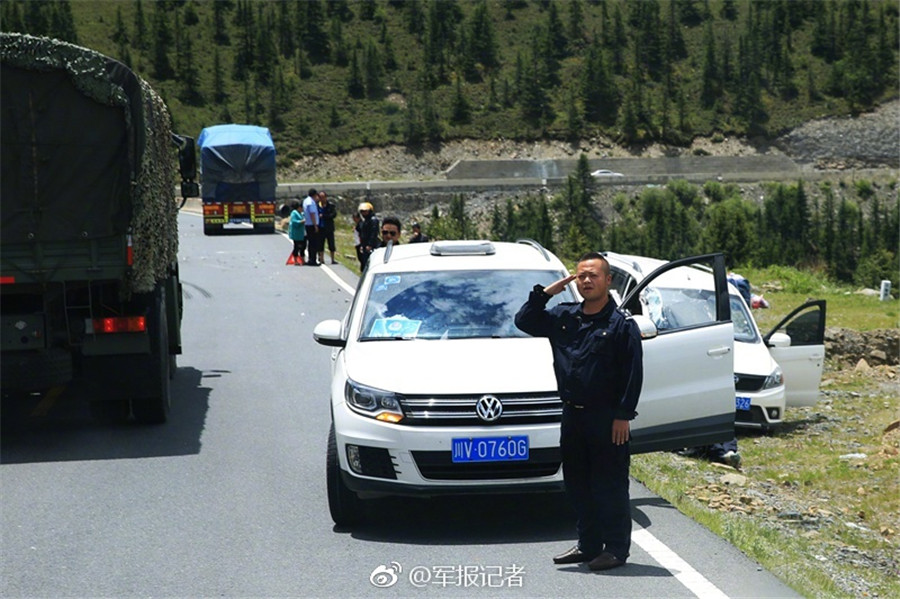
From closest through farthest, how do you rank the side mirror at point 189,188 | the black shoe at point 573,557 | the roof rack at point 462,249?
the black shoe at point 573,557, the roof rack at point 462,249, the side mirror at point 189,188

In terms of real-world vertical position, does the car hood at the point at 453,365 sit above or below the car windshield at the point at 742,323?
above

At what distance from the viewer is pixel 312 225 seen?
2822 cm

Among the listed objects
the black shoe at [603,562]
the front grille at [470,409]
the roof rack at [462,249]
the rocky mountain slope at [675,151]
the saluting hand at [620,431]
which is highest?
the roof rack at [462,249]

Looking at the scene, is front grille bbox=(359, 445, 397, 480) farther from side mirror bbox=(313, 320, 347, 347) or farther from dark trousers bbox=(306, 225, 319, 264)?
dark trousers bbox=(306, 225, 319, 264)

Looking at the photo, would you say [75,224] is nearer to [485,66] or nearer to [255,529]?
[255,529]

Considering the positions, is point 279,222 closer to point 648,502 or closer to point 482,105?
point 648,502

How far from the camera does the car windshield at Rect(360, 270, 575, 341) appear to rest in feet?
26.7

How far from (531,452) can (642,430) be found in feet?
4.12

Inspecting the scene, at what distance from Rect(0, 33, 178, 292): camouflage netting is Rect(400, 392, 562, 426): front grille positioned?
13.9ft

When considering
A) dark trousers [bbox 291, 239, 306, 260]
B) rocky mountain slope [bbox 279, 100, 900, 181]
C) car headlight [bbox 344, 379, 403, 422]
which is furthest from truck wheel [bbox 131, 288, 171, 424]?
rocky mountain slope [bbox 279, 100, 900, 181]

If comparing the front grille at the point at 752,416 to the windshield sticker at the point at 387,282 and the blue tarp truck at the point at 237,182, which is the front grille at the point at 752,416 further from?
the blue tarp truck at the point at 237,182

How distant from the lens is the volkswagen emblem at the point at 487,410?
704 centimetres

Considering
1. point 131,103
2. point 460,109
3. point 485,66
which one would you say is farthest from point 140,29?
point 131,103

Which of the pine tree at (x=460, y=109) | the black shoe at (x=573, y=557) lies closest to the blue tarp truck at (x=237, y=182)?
the black shoe at (x=573, y=557)
